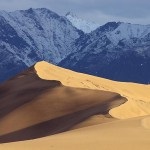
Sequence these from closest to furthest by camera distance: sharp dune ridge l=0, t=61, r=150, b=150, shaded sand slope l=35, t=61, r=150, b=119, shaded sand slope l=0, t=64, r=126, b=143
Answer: sharp dune ridge l=0, t=61, r=150, b=150 < shaded sand slope l=0, t=64, r=126, b=143 < shaded sand slope l=35, t=61, r=150, b=119

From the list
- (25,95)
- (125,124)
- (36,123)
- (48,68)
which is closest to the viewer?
(125,124)

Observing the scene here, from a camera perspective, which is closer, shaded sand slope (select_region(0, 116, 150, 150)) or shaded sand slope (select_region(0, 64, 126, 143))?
shaded sand slope (select_region(0, 116, 150, 150))

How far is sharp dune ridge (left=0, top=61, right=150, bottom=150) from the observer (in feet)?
56.3

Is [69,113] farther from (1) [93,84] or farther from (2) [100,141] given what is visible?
(2) [100,141]

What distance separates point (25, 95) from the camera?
43.2 m

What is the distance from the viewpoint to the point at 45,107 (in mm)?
38531

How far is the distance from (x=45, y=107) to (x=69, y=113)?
118 inches

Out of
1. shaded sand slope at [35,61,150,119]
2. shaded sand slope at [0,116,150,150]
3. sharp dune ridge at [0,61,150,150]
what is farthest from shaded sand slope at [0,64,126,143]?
shaded sand slope at [0,116,150,150]

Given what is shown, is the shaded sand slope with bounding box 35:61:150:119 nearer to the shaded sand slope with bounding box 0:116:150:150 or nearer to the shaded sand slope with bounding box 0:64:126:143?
the shaded sand slope with bounding box 0:64:126:143

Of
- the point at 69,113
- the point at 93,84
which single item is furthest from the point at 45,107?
the point at 93,84

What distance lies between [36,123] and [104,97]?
522cm

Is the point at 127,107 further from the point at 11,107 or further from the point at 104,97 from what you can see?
the point at 11,107

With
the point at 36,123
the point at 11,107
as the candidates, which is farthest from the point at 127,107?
the point at 11,107

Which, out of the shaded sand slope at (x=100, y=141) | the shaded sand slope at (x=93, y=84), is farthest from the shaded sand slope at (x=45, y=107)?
the shaded sand slope at (x=100, y=141)
